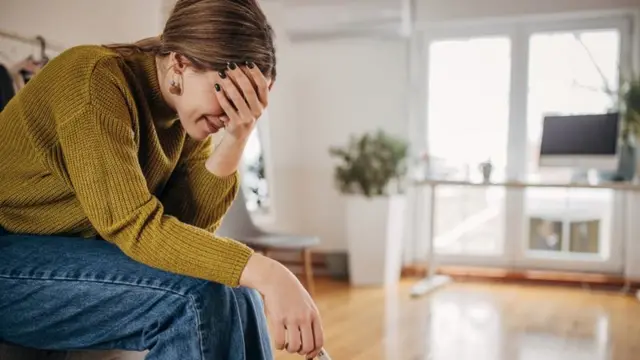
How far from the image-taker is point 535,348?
7.79 feet

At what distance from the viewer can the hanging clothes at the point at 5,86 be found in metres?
1.76

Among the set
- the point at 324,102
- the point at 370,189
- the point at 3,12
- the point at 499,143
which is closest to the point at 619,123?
the point at 499,143

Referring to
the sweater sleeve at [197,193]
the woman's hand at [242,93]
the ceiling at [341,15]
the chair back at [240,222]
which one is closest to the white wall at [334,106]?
the ceiling at [341,15]

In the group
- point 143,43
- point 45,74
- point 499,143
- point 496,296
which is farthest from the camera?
point 499,143

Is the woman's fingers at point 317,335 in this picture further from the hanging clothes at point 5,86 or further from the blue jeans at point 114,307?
the hanging clothes at point 5,86

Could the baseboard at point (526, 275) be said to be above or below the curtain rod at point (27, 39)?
below

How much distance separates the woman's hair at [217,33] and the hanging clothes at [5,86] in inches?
40.5

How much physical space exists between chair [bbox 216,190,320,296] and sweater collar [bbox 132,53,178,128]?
1.90m

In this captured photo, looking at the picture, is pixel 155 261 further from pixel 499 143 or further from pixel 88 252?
pixel 499 143

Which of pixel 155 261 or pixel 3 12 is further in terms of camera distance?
pixel 3 12

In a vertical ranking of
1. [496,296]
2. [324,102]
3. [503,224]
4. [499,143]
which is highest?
[324,102]

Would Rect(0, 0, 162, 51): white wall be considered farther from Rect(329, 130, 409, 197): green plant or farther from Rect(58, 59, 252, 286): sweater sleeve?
Rect(329, 130, 409, 197): green plant

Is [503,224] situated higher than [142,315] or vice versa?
[142,315]

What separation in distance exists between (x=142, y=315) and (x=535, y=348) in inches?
74.6
